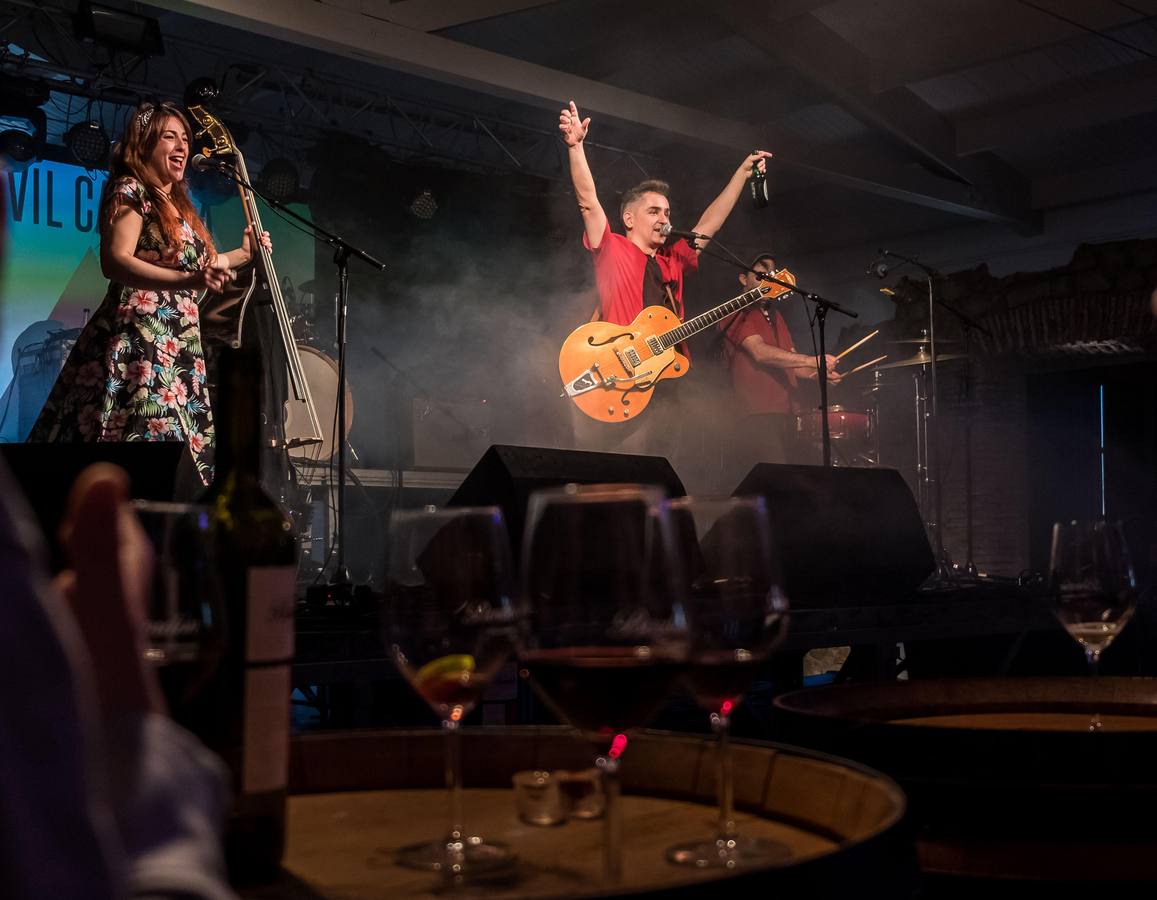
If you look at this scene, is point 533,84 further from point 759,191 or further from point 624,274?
point 759,191

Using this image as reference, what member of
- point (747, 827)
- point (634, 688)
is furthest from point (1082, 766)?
point (634, 688)

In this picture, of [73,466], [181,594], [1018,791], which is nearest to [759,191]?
[73,466]

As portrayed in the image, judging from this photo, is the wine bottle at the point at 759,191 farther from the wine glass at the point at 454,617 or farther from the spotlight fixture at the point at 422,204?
the wine glass at the point at 454,617

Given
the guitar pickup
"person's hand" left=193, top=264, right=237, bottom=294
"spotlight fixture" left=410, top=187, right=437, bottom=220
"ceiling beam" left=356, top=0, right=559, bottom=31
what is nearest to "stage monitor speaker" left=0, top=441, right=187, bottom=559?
"person's hand" left=193, top=264, right=237, bottom=294

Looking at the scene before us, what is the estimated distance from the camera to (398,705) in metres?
2.41

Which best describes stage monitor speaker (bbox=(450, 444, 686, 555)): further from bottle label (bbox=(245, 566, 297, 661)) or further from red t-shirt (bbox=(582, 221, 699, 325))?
red t-shirt (bbox=(582, 221, 699, 325))

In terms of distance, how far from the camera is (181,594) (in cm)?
48

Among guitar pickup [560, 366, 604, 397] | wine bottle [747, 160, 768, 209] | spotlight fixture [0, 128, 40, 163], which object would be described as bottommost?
guitar pickup [560, 366, 604, 397]

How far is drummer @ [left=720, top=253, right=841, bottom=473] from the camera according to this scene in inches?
268

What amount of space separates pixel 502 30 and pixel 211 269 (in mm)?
3238

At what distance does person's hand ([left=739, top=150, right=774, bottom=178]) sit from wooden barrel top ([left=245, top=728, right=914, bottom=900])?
19.5 feet

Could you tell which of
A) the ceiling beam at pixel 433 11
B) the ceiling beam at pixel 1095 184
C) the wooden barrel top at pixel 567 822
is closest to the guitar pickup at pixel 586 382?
the ceiling beam at pixel 433 11

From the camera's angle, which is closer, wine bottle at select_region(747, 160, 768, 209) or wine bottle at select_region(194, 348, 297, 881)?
wine bottle at select_region(194, 348, 297, 881)

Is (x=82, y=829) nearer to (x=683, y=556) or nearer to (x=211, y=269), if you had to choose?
(x=683, y=556)
